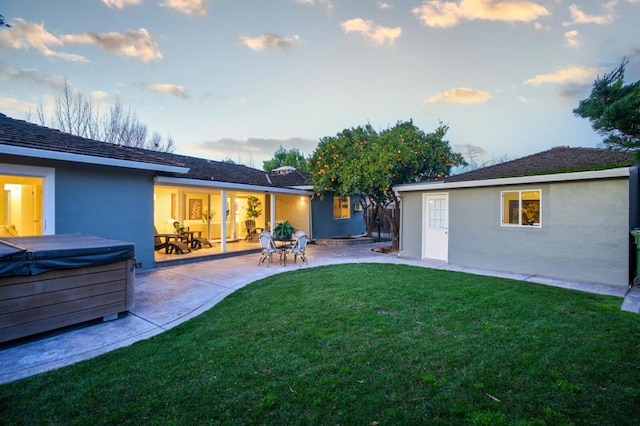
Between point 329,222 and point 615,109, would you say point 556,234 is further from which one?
point 329,222

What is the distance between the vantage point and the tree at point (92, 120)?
21516 mm

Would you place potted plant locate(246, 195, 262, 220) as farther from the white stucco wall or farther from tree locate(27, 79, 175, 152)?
the white stucco wall

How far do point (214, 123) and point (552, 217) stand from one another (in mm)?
17490

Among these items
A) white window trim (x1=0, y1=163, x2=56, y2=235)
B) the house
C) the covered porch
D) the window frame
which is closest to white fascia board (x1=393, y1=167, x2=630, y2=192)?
the house

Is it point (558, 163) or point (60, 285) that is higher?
point (558, 163)

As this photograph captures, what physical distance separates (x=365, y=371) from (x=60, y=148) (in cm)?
762

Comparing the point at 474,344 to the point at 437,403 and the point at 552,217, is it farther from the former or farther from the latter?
the point at 552,217

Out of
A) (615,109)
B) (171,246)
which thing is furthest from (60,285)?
(171,246)

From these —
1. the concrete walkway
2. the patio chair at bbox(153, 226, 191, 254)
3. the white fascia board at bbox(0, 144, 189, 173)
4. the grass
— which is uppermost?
the white fascia board at bbox(0, 144, 189, 173)

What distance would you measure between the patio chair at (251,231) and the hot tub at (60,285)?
1003cm

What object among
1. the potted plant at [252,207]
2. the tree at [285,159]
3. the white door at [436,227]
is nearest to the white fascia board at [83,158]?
the potted plant at [252,207]

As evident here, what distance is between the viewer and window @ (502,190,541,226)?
26.3 ft

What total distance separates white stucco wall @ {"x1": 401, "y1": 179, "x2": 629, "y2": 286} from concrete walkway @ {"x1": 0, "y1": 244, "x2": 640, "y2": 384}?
517mm

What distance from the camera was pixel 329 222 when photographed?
664 inches
